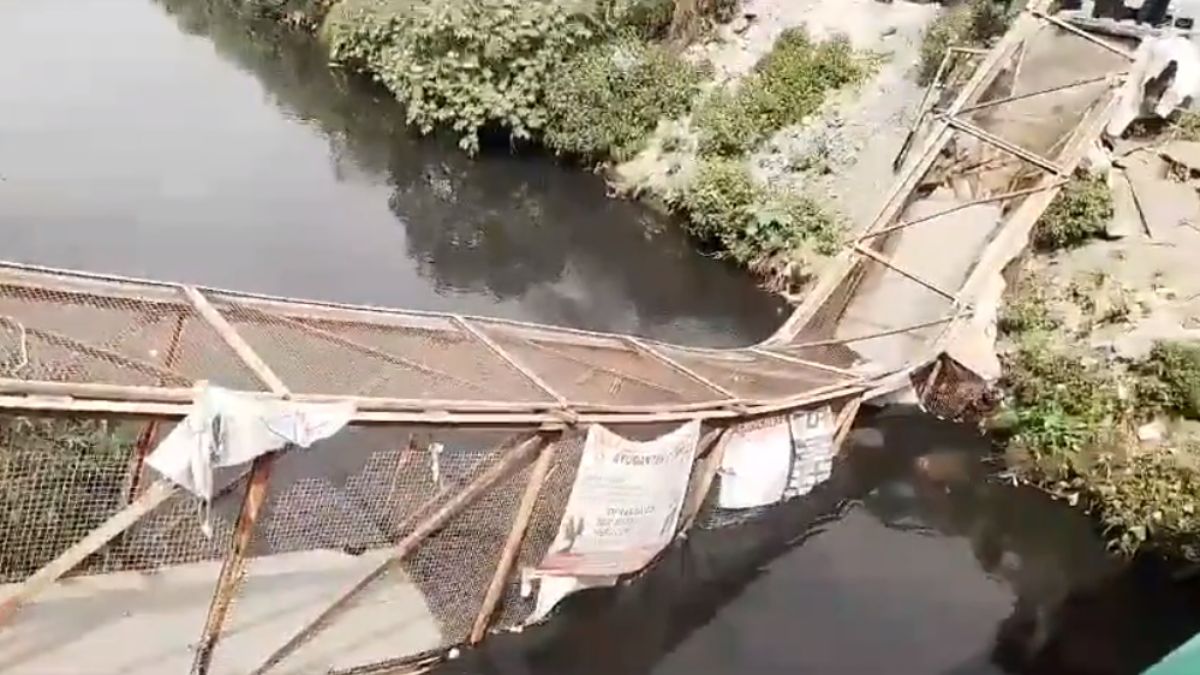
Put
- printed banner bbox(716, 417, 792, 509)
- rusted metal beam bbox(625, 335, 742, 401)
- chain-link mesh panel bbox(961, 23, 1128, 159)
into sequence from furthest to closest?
chain-link mesh panel bbox(961, 23, 1128, 159)
rusted metal beam bbox(625, 335, 742, 401)
printed banner bbox(716, 417, 792, 509)

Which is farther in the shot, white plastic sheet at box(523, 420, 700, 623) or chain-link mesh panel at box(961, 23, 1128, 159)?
chain-link mesh panel at box(961, 23, 1128, 159)

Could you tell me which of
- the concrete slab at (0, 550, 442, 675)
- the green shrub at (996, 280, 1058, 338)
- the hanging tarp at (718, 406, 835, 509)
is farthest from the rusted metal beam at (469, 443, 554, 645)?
the green shrub at (996, 280, 1058, 338)

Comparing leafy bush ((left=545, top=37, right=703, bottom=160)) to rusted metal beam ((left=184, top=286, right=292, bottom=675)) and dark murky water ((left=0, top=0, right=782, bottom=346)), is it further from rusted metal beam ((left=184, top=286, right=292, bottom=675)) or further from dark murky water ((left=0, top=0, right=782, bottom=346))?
rusted metal beam ((left=184, top=286, right=292, bottom=675))

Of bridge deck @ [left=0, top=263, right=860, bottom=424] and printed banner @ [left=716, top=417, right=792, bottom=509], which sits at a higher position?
bridge deck @ [left=0, top=263, right=860, bottom=424]

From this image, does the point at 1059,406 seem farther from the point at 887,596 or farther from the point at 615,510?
the point at 615,510

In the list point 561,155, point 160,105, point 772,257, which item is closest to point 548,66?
point 561,155

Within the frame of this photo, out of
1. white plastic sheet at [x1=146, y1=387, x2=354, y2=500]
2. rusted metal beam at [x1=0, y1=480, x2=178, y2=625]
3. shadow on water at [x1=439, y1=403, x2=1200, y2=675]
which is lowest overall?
shadow on water at [x1=439, y1=403, x2=1200, y2=675]

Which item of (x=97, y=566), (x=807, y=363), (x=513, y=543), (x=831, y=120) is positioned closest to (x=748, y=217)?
(x=831, y=120)

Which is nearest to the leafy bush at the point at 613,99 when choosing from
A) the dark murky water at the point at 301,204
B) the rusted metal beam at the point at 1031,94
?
the dark murky water at the point at 301,204
